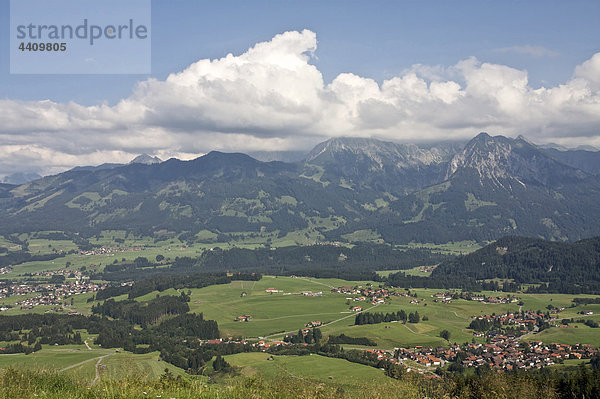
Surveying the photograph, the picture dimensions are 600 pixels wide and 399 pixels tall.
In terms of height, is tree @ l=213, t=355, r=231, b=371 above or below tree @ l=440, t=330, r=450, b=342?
above

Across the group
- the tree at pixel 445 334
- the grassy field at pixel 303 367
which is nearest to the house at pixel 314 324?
the grassy field at pixel 303 367

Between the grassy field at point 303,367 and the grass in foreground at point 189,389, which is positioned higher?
the grass in foreground at point 189,389

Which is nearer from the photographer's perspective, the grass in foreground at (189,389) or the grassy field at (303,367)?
the grass in foreground at (189,389)

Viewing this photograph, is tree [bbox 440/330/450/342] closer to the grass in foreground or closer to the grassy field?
the grassy field

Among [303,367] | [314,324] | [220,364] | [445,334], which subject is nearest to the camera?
[303,367]

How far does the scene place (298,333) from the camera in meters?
116

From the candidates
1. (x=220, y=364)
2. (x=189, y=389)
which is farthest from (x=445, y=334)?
(x=189, y=389)

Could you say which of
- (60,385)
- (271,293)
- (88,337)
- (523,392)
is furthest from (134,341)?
(523,392)

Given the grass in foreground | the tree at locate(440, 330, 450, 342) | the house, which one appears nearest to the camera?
the grass in foreground

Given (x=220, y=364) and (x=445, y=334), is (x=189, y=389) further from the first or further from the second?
(x=445, y=334)

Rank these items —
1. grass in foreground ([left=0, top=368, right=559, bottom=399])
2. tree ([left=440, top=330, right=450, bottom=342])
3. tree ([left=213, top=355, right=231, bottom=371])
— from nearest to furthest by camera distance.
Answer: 1. grass in foreground ([left=0, top=368, right=559, bottom=399])
2. tree ([left=213, top=355, right=231, bottom=371])
3. tree ([left=440, top=330, right=450, bottom=342])

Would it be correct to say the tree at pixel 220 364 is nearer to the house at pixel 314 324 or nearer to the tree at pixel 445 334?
the house at pixel 314 324

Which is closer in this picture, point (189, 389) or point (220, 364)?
point (189, 389)

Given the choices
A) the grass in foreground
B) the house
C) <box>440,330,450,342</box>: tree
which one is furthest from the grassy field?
the grass in foreground
